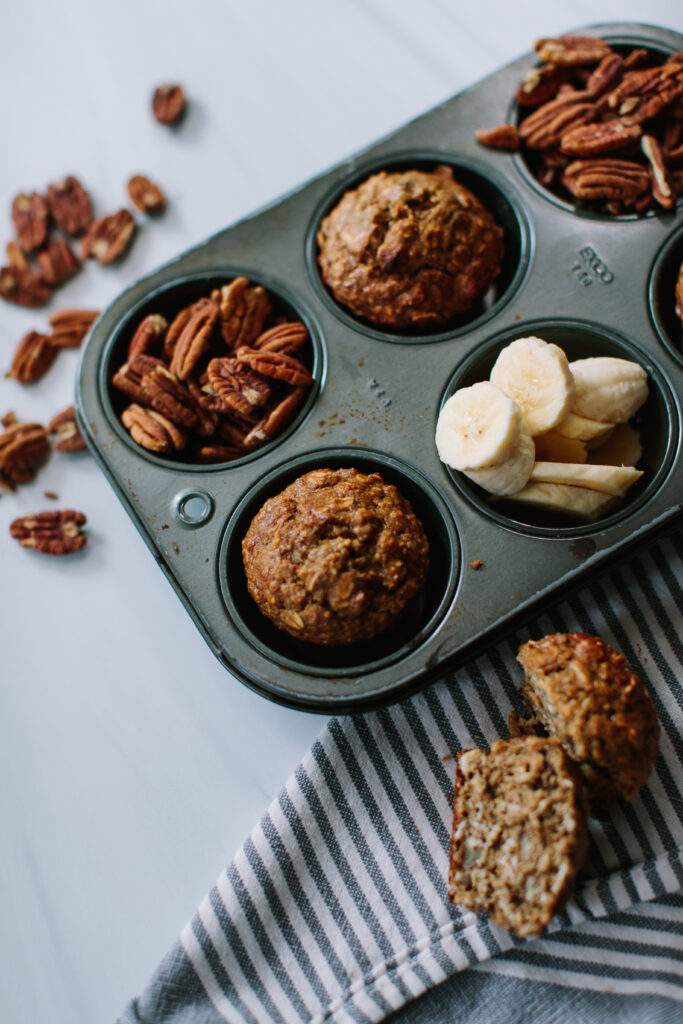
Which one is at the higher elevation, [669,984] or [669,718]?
[669,718]

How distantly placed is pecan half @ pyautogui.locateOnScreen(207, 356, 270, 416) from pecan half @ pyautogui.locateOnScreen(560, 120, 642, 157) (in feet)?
2.78

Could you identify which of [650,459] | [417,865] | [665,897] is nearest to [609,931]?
[665,897]

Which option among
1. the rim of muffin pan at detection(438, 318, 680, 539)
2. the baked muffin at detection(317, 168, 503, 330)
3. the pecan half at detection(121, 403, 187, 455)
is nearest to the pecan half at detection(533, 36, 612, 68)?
the baked muffin at detection(317, 168, 503, 330)

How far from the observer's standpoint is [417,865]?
158 centimetres

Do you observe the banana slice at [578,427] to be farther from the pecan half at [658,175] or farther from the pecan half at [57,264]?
the pecan half at [57,264]

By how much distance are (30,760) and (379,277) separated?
1.26 metres

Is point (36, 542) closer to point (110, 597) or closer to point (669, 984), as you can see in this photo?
point (110, 597)

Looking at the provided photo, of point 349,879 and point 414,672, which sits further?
point 349,879

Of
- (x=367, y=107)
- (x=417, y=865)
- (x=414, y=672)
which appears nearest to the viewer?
(x=414, y=672)

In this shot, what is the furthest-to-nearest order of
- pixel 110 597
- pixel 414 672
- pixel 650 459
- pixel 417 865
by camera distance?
1. pixel 110 597
2. pixel 650 459
3. pixel 417 865
4. pixel 414 672

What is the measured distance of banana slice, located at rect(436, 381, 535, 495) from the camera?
146 centimetres

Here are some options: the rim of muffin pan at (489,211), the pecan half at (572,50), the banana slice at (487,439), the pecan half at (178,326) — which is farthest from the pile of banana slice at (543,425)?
the pecan half at (572,50)

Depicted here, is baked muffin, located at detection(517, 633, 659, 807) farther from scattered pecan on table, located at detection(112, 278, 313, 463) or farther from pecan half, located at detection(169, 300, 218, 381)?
pecan half, located at detection(169, 300, 218, 381)

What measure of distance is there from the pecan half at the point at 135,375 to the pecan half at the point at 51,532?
0.34 metres
